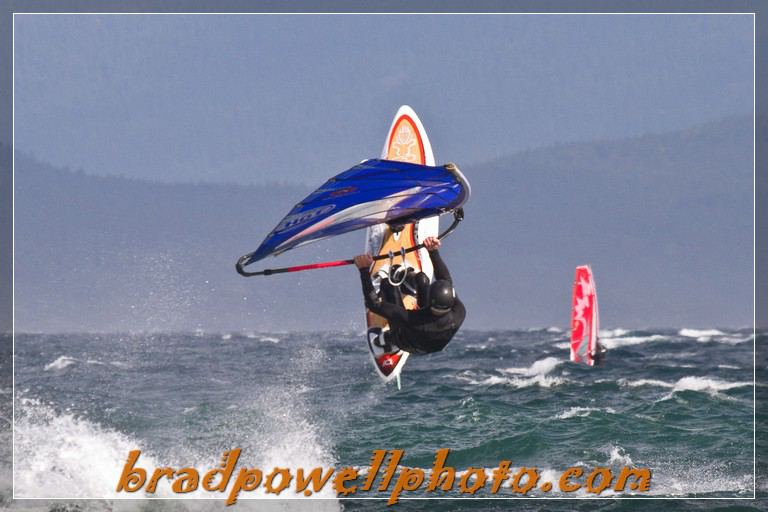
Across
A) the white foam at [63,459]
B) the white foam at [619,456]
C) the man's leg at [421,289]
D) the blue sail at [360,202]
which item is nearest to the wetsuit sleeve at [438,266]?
the man's leg at [421,289]

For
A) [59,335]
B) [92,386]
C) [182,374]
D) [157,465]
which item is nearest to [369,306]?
[157,465]

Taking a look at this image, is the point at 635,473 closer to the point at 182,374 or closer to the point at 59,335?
the point at 182,374

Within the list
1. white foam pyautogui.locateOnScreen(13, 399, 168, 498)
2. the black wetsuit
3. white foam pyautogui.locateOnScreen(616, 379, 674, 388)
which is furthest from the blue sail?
white foam pyautogui.locateOnScreen(616, 379, 674, 388)

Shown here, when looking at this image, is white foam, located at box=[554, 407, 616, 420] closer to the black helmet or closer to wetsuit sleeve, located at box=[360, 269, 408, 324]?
wetsuit sleeve, located at box=[360, 269, 408, 324]

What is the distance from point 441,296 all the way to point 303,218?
1.75 meters

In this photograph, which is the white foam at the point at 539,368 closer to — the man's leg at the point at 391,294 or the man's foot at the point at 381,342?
the man's foot at the point at 381,342

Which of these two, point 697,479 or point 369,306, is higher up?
point 369,306

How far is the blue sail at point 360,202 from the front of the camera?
35.2ft

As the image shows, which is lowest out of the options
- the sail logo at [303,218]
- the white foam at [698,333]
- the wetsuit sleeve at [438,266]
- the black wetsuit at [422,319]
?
the white foam at [698,333]

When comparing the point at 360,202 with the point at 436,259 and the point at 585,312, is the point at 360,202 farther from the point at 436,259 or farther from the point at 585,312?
the point at 585,312

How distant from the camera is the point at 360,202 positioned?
10.9 meters

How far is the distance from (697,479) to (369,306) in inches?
336

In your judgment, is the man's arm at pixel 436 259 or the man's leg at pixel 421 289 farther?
the man's leg at pixel 421 289

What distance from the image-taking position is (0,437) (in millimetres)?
18359
